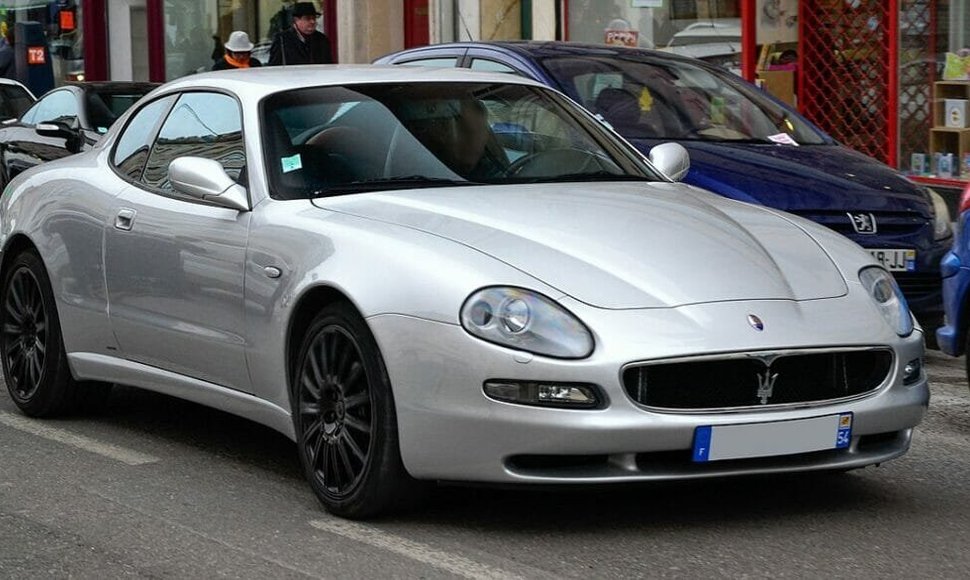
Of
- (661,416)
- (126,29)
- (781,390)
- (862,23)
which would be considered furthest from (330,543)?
(126,29)

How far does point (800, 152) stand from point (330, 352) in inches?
197

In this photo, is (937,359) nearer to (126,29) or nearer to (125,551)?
(125,551)

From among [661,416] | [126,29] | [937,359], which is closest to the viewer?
[661,416]

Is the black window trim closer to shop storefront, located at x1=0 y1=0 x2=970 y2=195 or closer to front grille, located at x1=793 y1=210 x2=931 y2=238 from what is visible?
front grille, located at x1=793 y1=210 x2=931 y2=238

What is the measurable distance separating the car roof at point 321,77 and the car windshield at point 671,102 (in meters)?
2.92

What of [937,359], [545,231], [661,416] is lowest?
[937,359]

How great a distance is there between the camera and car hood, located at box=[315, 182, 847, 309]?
18.1ft

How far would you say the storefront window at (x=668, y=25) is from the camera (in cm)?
1692

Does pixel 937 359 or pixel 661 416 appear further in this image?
pixel 937 359

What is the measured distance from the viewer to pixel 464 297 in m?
5.40

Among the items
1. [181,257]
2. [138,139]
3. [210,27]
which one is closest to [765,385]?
[181,257]

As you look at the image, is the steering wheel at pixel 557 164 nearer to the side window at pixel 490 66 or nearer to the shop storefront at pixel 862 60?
the side window at pixel 490 66

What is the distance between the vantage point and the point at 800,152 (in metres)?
10.2

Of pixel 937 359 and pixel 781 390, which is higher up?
pixel 781 390
